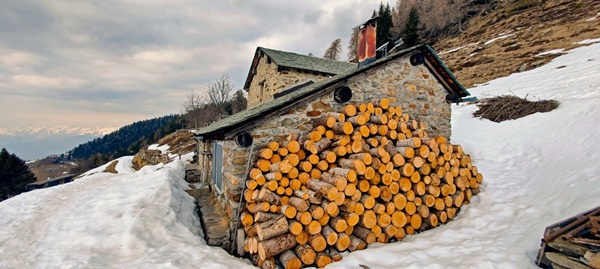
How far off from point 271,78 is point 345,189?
511 inches

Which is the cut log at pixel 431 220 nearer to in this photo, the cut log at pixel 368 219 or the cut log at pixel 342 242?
the cut log at pixel 368 219

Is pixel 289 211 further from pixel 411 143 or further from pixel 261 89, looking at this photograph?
pixel 261 89

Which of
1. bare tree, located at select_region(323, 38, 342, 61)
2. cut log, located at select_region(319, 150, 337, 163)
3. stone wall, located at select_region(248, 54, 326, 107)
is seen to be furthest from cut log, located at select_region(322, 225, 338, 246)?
bare tree, located at select_region(323, 38, 342, 61)

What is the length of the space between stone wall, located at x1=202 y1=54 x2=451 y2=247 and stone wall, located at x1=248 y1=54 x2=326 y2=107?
887 centimetres

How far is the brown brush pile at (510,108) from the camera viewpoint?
12625 millimetres

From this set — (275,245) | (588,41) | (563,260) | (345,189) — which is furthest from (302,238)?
(588,41)

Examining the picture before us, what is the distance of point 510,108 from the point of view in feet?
45.0

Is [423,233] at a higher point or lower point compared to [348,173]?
lower

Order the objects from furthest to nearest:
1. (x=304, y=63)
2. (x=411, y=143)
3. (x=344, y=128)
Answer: (x=304, y=63) < (x=344, y=128) < (x=411, y=143)

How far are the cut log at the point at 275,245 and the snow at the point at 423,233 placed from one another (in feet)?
1.81

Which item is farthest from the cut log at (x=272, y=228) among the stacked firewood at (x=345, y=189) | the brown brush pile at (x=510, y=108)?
the brown brush pile at (x=510, y=108)

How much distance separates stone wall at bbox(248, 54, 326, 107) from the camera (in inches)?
627

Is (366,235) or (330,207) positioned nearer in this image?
(330,207)

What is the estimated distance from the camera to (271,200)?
5.34 metres
